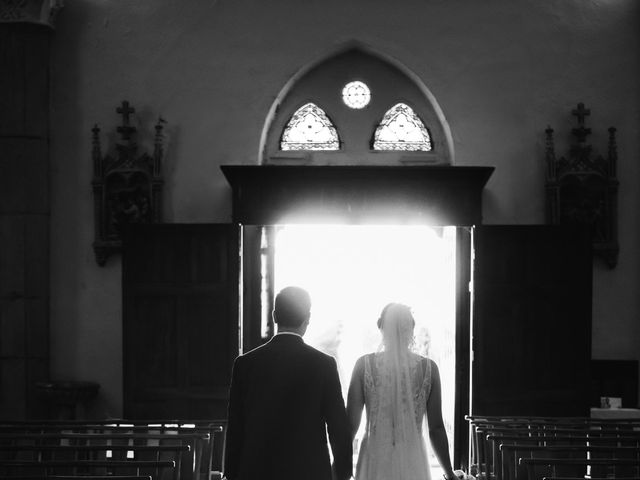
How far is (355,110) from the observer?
984cm

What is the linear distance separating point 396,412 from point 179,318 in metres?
3.82

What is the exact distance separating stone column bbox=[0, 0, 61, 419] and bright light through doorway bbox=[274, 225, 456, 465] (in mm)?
4296

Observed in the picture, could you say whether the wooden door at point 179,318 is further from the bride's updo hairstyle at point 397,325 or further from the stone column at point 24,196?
the bride's updo hairstyle at point 397,325

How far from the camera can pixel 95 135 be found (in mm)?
9242

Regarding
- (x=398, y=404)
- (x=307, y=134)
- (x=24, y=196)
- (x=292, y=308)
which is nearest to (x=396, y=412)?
(x=398, y=404)

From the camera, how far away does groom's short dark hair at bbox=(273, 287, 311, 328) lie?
4.18 m

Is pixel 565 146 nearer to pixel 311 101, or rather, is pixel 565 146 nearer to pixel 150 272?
pixel 311 101

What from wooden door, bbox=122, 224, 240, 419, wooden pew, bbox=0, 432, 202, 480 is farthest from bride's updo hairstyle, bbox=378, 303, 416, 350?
wooden door, bbox=122, 224, 240, 419

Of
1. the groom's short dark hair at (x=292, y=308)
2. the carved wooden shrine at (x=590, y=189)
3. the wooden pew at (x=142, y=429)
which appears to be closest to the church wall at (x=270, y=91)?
the carved wooden shrine at (x=590, y=189)

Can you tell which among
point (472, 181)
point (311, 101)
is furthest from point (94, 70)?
point (472, 181)

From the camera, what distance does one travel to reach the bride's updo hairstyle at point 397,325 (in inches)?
207

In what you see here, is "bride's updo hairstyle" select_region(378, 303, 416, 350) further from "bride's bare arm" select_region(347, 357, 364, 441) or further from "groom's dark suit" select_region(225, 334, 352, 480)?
"groom's dark suit" select_region(225, 334, 352, 480)

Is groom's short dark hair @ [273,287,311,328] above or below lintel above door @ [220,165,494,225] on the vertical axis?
below

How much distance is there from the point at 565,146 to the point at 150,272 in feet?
16.0
